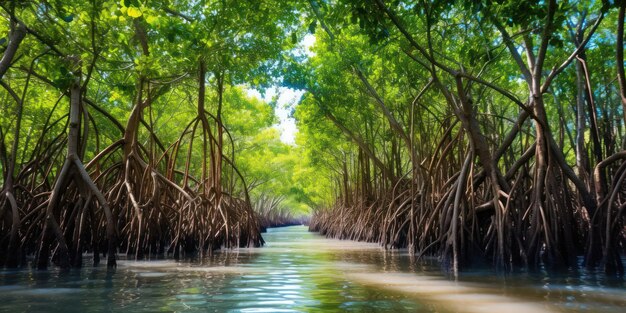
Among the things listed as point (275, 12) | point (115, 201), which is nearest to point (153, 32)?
point (275, 12)

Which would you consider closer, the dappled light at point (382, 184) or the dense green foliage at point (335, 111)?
the dappled light at point (382, 184)

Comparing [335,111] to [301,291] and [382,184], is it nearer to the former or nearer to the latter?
[382,184]

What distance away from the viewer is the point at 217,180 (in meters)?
10.5

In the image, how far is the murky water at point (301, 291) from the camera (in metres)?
3.70

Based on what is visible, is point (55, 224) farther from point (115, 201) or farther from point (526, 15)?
point (526, 15)

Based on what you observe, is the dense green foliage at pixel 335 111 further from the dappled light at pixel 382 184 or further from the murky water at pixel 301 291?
the murky water at pixel 301 291

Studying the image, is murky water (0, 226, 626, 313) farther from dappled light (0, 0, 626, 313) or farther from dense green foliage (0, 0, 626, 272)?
dense green foliage (0, 0, 626, 272)

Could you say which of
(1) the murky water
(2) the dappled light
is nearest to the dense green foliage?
(2) the dappled light

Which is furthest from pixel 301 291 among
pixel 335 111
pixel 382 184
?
pixel 335 111

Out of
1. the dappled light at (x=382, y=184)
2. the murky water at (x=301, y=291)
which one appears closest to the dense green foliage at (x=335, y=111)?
the dappled light at (x=382, y=184)

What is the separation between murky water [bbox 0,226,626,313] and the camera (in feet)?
12.1

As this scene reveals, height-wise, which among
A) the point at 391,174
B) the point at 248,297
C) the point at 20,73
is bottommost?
the point at 248,297

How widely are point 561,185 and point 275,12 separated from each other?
4944 millimetres

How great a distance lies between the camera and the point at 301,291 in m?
4.57
